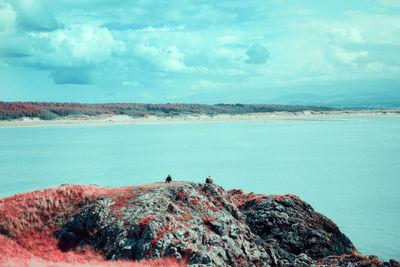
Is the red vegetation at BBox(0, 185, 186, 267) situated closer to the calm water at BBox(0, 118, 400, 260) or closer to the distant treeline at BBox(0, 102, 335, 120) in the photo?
the calm water at BBox(0, 118, 400, 260)

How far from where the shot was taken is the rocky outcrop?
917cm

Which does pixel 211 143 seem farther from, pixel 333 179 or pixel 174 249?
pixel 174 249

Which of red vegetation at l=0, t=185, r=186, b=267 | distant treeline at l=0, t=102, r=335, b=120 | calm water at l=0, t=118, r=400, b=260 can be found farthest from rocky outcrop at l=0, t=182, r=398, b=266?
distant treeline at l=0, t=102, r=335, b=120

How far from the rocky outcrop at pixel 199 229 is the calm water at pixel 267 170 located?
11.5 feet

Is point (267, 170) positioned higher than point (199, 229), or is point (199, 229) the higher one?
point (199, 229)

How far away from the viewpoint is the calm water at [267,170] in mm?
18344

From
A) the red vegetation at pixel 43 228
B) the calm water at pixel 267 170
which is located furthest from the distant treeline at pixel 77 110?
the red vegetation at pixel 43 228

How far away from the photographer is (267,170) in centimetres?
3098

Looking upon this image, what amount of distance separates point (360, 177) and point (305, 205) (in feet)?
57.4

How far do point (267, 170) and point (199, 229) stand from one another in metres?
21.9

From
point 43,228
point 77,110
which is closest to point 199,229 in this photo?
point 43,228

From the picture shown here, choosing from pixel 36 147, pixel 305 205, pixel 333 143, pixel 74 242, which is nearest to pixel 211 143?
pixel 333 143

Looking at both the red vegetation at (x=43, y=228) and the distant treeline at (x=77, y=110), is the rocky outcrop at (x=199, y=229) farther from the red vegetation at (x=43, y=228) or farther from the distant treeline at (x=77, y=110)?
the distant treeline at (x=77, y=110)

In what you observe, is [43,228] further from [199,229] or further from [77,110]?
[77,110]
